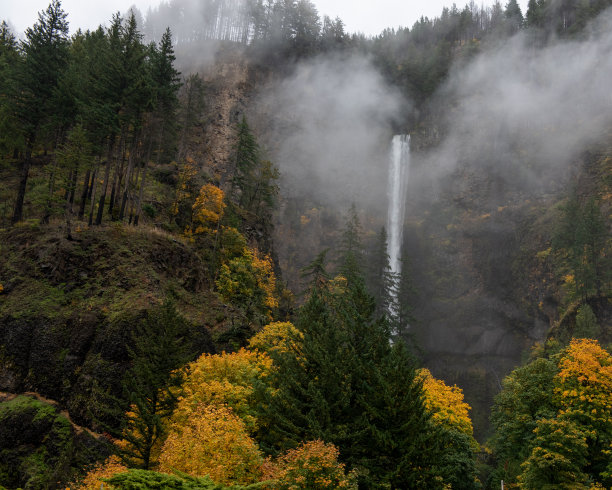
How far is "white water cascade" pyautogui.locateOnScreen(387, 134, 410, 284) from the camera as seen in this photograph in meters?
72.1

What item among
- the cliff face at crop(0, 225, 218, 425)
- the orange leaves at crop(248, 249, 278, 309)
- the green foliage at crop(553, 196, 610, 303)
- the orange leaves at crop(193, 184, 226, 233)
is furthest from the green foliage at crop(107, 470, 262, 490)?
the green foliage at crop(553, 196, 610, 303)

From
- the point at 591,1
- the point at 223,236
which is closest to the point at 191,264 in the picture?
the point at 223,236

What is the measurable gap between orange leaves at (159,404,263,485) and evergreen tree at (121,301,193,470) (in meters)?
2.83

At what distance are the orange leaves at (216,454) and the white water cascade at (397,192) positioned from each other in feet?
184

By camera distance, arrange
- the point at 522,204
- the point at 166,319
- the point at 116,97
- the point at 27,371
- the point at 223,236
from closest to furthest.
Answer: the point at 166,319 → the point at 27,371 → the point at 116,97 → the point at 223,236 → the point at 522,204

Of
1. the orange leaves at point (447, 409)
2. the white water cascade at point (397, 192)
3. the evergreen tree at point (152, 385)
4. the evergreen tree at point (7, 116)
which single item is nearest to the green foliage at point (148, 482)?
the evergreen tree at point (152, 385)

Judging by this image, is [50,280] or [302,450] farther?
[50,280]

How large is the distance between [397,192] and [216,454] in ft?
236

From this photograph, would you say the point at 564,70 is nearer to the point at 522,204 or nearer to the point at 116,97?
the point at 522,204

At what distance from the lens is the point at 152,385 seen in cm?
1912

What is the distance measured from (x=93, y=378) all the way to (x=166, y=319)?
5.55 metres

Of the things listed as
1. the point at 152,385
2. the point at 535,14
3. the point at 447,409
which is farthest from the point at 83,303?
the point at 535,14

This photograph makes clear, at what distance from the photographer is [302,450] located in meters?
14.4

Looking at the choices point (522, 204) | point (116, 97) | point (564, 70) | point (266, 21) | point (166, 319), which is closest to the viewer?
point (166, 319)
